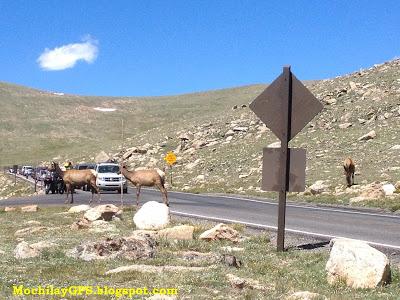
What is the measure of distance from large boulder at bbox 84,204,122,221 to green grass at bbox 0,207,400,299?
3.76 m

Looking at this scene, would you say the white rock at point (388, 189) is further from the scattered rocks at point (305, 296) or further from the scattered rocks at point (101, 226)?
the scattered rocks at point (305, 296)

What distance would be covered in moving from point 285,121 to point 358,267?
3405 mm

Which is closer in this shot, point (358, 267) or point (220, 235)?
point (358, 267)

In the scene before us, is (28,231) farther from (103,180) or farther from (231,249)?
(103,180)

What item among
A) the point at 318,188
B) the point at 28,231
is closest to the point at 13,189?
the point at 318,188

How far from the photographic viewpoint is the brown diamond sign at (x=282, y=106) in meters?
10.6

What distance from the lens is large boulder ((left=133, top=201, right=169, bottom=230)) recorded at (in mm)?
13914

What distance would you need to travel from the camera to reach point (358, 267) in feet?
25.9

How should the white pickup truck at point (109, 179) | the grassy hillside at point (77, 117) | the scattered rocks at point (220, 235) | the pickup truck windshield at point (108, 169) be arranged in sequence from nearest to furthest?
the scattered rocks at point (220, 235), the white pickup truck at point (109, 179), the pickup truck windshield at point (108, 169), the grassy hillside at point (77, 117)

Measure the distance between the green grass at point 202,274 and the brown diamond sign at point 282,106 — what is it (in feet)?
7.22

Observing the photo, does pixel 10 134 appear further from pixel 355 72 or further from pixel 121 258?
pixel 121 258

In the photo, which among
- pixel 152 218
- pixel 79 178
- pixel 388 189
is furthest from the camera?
pixel 79 178

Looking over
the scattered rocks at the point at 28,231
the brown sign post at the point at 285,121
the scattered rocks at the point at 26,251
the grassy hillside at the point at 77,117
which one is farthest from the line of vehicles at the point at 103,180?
the grassy hillside at the point at 77,117

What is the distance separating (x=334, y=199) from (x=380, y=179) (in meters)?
5.20
